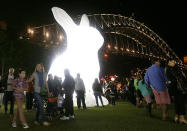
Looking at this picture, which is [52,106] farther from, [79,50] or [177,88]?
[79,50]

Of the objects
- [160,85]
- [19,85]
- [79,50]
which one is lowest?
[160,85]

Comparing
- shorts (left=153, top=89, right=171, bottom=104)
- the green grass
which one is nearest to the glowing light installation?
the green grass

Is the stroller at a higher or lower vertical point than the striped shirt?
lower

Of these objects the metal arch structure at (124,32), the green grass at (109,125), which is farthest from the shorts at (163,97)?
the metal arch structure at (124,32)

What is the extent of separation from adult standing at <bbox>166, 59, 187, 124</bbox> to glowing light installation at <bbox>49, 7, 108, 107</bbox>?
835cm

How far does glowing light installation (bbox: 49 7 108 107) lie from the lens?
16.1 metres

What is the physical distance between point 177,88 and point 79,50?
347 inches

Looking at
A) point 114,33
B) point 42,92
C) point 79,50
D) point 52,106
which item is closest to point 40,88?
point 42,92

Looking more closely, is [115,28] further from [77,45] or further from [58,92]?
[58,92]

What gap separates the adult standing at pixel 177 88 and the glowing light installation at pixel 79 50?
8.35m

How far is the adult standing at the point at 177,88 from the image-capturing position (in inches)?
319

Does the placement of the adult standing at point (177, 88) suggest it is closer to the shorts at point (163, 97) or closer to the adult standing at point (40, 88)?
the shorts at point (163, 97)

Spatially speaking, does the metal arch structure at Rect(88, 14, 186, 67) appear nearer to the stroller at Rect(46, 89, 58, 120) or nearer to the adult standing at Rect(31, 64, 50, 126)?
the stroller at Rect(46, 89, 58, 120)

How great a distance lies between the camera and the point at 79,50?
16234 mm
